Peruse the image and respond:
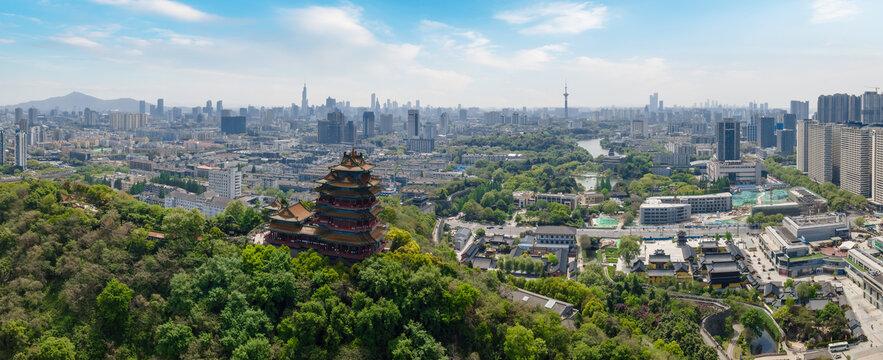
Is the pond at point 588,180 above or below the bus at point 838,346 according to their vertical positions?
above

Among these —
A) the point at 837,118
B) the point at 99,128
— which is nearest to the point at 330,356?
the point at 837,118

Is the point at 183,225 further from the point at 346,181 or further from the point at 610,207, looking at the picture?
the point at 610,207

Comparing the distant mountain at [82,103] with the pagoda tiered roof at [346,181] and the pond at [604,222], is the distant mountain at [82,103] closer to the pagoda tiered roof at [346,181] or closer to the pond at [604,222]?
the pond at [604,222]

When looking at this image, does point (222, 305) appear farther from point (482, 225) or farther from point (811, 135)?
point (811, 135)

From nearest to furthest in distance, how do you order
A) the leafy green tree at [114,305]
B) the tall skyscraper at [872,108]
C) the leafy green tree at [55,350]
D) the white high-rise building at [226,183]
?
the leafy green tree at [55,350]
the leafy green tree at [114,305]
the white high-rise building at [226,183]
the tall skyscraper at [872,108]

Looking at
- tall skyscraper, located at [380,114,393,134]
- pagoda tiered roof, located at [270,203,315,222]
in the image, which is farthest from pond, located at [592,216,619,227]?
tall skyscraper, located at [380,114,393,134]

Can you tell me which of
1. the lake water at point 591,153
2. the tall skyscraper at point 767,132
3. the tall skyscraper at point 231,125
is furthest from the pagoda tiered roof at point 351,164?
the tall skyscraper at point 231,125

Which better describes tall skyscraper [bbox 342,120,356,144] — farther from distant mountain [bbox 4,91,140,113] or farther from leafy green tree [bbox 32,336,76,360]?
distant mountain [bbox 4,91,140,113]
